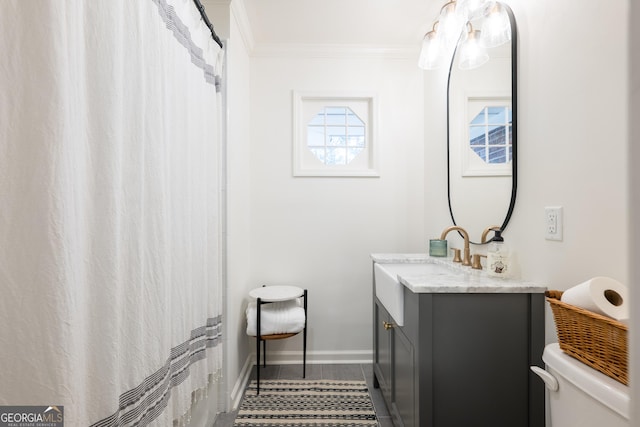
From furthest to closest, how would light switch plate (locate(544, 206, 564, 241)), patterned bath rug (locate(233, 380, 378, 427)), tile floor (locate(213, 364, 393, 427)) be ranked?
tile floor (locate(213, 364, 393, 427)) < patterned bath rug (locate(233, 380, 378, 427)) < light switch plate (locate(544, 206, 564, 241))

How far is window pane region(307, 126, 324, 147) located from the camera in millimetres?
2525

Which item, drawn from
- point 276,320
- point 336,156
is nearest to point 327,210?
point 336,156

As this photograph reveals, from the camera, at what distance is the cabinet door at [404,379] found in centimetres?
124

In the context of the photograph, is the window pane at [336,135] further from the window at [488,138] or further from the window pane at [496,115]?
the window pane at [496,115]

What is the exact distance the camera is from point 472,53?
1621 millimetres

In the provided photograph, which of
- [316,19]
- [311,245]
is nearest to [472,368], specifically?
[311,245]

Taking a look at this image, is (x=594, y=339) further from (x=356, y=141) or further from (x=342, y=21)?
(x=342, y=21)

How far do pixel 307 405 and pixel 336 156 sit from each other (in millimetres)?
1828

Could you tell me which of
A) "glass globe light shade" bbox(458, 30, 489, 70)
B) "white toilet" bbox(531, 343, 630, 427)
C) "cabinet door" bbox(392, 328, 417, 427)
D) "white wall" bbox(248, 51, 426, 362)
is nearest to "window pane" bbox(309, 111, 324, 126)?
"white wall" bbox(248, 51, 426, 362)

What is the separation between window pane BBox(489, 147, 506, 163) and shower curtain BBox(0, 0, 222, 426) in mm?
1423

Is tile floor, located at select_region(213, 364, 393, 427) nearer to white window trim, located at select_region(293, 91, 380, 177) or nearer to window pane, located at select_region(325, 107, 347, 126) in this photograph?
white window trim, located at select_region(293, 91, 380, 177)

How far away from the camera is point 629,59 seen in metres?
0.26

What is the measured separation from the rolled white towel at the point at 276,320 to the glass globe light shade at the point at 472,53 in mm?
1820

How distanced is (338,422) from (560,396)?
128 cm
